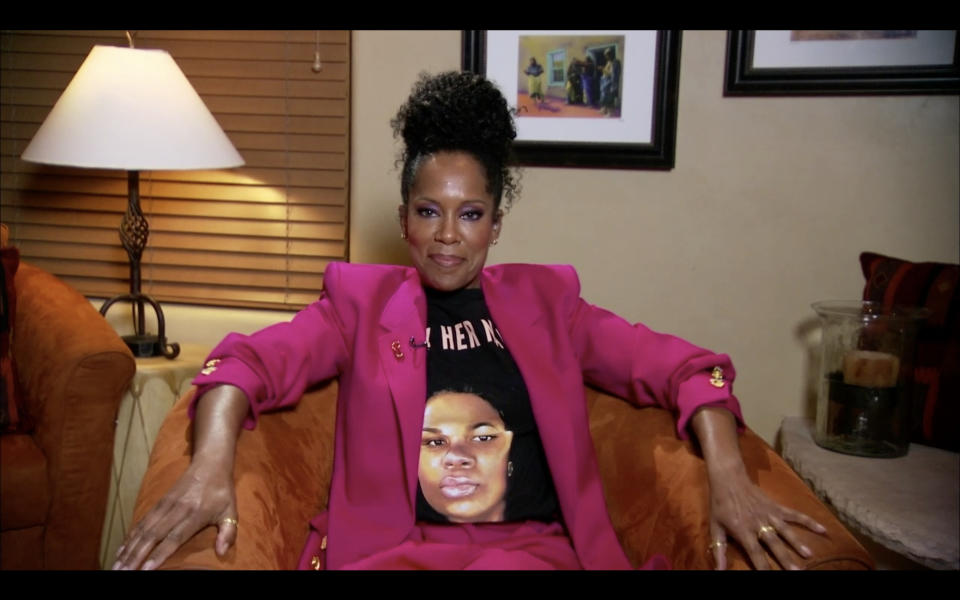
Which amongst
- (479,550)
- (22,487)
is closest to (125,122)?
(22,487)

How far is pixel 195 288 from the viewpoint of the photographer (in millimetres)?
2859

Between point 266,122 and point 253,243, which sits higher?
point 266,122

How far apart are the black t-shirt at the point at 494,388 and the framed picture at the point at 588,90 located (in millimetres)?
878

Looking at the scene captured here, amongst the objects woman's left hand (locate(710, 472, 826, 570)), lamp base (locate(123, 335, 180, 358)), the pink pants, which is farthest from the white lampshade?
woman's left hand (locate(710, 472, 826, 570))

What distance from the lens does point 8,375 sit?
2.31 meters

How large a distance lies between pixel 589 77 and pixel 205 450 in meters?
1.52

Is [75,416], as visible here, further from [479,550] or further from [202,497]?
[479,550]

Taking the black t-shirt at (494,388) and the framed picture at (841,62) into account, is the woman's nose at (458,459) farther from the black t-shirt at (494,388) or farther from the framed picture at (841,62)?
the framed picture at (841,62)

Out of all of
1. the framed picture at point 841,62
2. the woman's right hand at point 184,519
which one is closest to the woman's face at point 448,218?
the woman's right hand at point 184,519

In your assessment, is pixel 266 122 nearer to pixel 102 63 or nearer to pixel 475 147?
pixel 102 63

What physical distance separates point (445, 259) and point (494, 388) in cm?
→ 27

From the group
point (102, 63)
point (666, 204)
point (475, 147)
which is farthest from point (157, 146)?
point (666, 204)

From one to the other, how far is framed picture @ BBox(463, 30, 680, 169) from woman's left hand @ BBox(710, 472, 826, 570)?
1.18 meters
